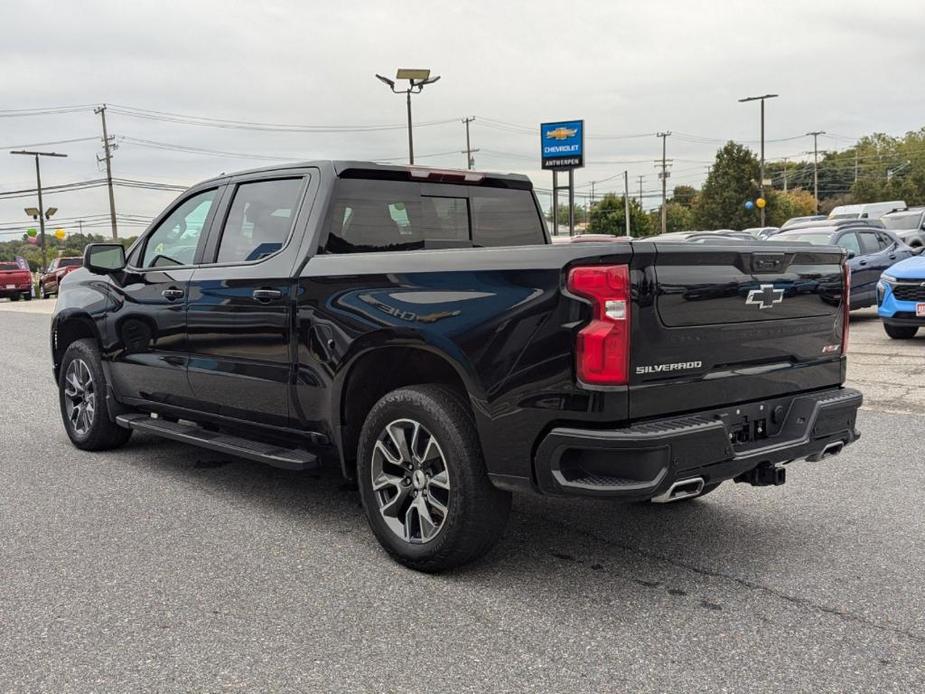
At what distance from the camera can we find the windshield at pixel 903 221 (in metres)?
28.4

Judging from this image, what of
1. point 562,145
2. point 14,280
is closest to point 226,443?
point 562,145

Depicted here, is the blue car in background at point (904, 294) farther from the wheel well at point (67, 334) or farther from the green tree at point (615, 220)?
the green tree at point (615, 220)

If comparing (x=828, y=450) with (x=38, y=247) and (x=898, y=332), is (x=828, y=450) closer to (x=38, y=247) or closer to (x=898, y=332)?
(x=898, y=332)

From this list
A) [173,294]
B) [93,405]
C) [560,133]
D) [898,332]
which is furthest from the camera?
[560,133]

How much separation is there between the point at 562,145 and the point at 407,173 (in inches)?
1386

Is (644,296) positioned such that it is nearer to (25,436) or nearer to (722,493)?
(722,493)

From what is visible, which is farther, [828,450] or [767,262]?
[828,450]

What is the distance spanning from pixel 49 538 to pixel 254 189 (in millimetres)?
2170

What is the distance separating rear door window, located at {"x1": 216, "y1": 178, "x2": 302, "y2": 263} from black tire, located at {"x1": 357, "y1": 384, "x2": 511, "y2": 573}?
4.25ft

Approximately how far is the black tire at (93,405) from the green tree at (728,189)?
8655 centimetres

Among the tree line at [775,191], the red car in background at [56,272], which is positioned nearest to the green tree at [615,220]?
the tree line at [775,191]

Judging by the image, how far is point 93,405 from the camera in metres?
6.40

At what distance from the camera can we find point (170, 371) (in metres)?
5.50

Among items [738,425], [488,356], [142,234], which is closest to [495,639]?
[488,356]
